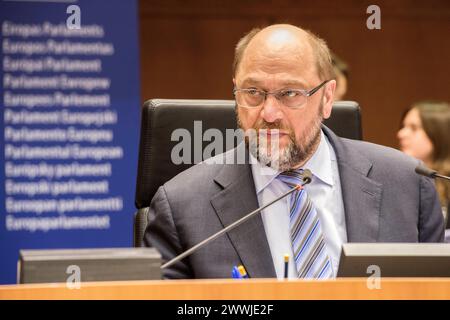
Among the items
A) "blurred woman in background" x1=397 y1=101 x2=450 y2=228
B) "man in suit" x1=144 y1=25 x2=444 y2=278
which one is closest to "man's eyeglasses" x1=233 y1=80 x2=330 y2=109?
"man in suit" x1=144 y1=25 x2=444 y2=278

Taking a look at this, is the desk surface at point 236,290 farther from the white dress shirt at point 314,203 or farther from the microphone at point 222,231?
the white dress shirt at point 314,203

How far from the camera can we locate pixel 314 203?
217 cm

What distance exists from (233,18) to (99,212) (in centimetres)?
192

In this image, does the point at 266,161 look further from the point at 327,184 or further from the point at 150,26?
the point at 150,26

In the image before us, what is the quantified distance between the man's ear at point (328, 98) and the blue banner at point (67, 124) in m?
1.74

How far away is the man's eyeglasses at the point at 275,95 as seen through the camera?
2201 mm

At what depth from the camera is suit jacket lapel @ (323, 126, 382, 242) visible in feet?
7.02

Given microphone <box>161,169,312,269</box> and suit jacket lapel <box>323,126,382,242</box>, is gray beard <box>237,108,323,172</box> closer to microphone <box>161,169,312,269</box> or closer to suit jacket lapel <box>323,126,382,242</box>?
suit jacket lapel <box>323,126,382,242</box>

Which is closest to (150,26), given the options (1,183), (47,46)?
(47,46)

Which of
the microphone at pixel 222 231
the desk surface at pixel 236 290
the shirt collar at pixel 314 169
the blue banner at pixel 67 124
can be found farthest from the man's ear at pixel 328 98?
the blue banner at pixel 67 124

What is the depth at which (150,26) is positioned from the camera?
513 centimetres

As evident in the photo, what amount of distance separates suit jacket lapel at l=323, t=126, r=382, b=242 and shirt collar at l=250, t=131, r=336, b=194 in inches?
1.6

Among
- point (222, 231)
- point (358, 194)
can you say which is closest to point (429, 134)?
point (358, 194)

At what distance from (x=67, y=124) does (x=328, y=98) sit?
1.86 meters
